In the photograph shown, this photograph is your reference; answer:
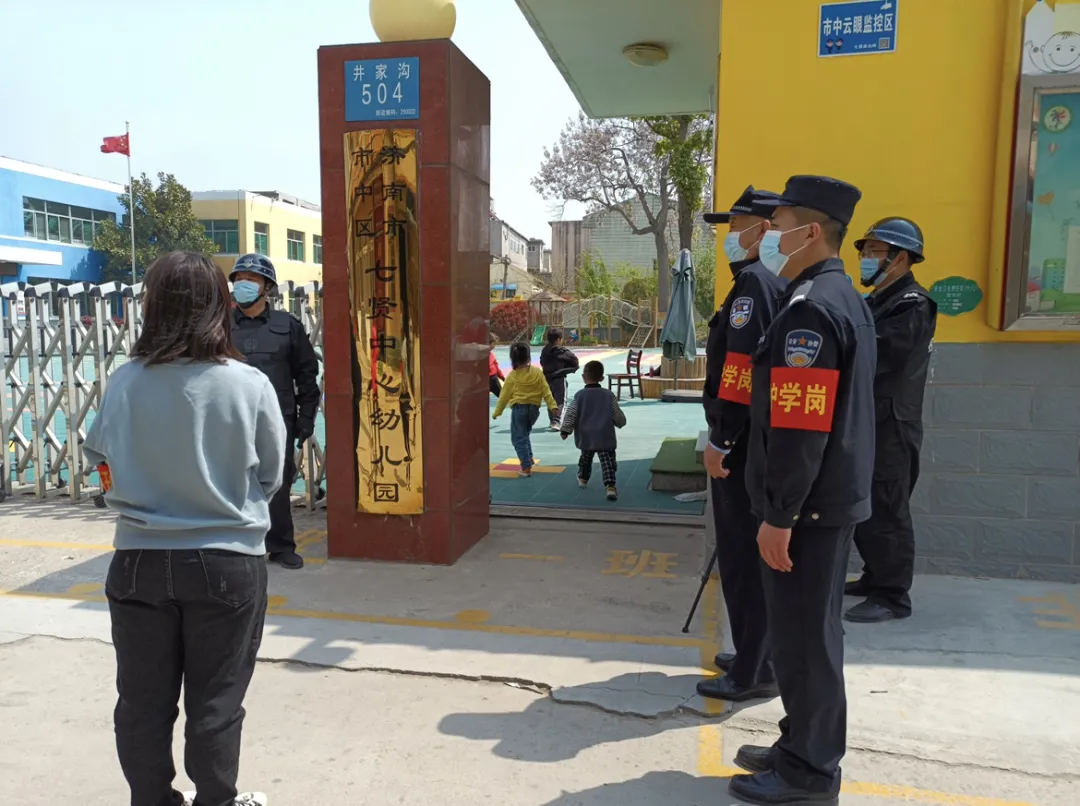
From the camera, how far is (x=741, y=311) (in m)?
3.06

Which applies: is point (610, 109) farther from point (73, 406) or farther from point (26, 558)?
point (26, 558)

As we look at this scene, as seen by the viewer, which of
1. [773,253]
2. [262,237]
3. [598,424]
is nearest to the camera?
[773,253]

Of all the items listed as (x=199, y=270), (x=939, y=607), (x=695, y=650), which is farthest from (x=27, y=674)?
(x=939, y=607)

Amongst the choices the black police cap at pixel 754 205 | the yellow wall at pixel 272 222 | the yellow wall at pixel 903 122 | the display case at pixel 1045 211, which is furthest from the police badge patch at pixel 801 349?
the yellow wall at pixel 272 222

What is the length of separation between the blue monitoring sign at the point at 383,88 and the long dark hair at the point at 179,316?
2930mm

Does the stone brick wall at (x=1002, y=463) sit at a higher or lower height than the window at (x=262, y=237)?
lower

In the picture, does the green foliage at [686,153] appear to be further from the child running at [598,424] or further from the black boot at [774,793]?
the black boot at [774,793]

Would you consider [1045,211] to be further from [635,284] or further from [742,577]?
[635,284]

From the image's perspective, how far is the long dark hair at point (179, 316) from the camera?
213 centimetres

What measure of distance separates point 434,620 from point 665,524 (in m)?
2.28

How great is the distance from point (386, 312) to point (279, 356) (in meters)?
0.71

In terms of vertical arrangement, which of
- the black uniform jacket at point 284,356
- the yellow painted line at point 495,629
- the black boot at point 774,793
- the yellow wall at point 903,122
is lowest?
the yellow painted line at point 495,629

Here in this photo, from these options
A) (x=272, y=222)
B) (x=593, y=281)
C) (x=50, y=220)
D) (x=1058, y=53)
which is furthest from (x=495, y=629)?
(x=272, y=222)

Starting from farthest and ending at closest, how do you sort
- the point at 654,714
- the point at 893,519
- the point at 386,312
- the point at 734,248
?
the point at 386,312 < the point at 893,519 < the point at 734,248 < the point at 654,714
